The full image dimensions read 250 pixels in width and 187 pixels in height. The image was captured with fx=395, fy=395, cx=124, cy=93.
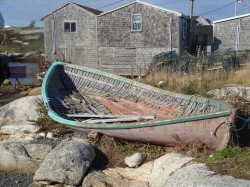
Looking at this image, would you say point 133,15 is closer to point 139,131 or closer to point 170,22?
point 170,22

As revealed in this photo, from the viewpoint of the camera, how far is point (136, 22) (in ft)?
93.6

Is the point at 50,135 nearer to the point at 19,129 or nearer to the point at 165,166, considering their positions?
Answer: the point at 19,129

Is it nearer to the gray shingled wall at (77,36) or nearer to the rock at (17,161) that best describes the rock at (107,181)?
the rock at (17,161)

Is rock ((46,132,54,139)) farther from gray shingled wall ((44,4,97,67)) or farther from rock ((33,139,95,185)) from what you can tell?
gray shingled wall ((44,4,97,67))

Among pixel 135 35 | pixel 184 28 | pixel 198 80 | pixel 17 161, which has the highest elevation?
pixel 184 28

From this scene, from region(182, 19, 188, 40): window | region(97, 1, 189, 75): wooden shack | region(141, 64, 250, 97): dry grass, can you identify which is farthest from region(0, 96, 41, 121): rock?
region(182, 19, 188, 40): window

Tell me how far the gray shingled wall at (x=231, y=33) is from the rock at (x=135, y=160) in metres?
24.3

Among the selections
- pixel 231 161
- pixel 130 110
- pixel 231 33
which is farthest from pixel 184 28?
pixel 231 161

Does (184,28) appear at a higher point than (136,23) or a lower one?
lower

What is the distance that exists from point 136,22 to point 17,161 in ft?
71.6

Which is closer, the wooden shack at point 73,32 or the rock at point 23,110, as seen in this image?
the rock at point 23,110

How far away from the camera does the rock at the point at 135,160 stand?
24.4ft

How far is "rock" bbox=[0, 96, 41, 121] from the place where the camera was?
10578mm

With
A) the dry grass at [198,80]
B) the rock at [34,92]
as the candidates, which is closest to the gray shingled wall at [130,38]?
the rock at [34,92]
